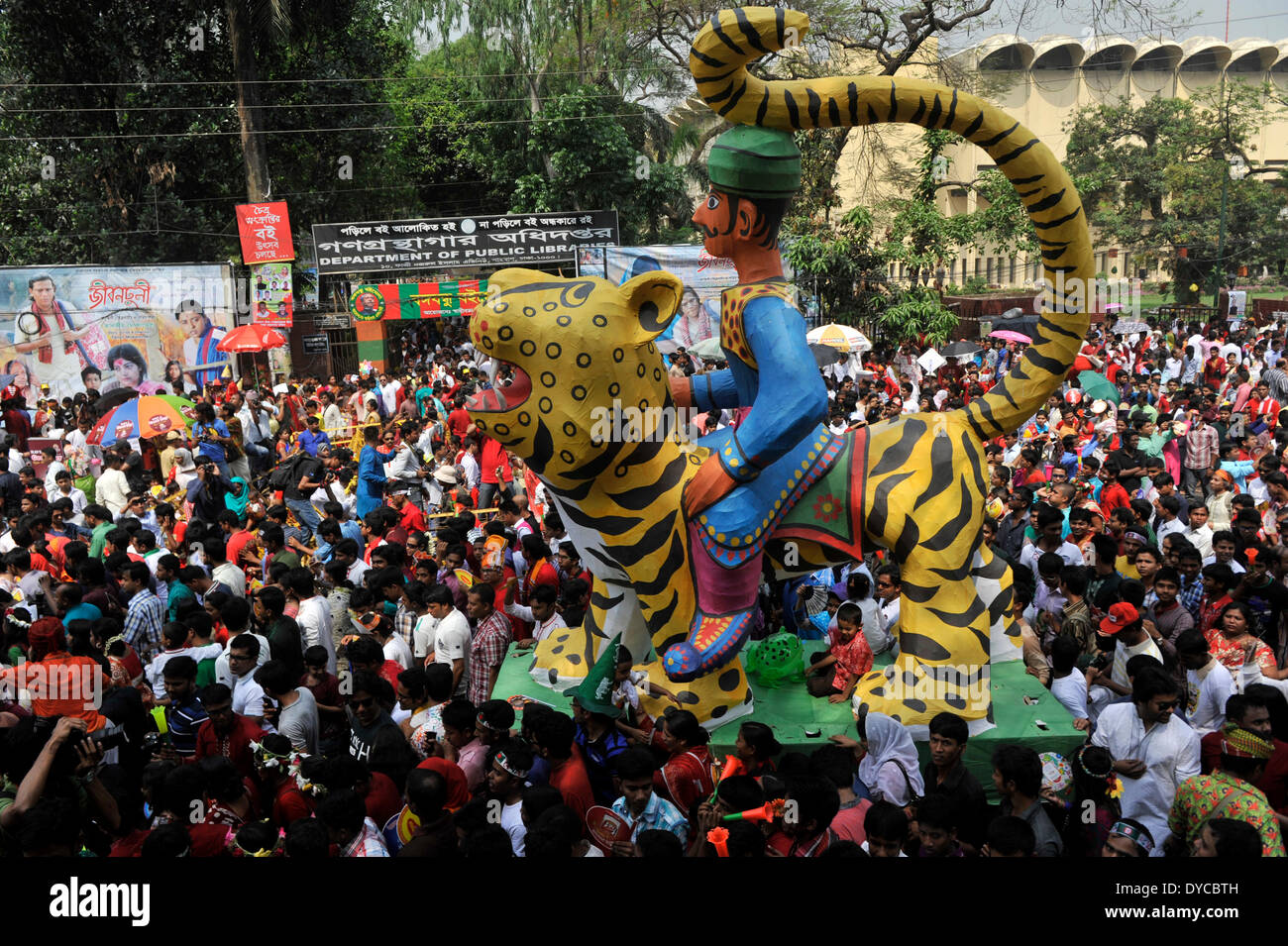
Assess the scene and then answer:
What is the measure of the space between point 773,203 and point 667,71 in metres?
A: 23.8

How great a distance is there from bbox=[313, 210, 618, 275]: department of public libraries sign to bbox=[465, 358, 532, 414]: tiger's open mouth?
1575cm

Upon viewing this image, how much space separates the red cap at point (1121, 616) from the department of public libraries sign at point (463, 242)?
16466mm

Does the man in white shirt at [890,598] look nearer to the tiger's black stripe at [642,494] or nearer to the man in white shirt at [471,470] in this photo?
the tiger's black stripe at [642,494]

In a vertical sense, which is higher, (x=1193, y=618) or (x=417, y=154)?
(x=417, y=154)

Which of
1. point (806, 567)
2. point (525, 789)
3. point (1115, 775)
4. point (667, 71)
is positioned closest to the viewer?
point (525, 789)

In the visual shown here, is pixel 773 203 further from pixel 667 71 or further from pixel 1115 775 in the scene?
pixel 667 71

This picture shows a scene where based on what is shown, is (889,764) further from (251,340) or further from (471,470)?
(251,340)

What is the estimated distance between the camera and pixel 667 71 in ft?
90.3

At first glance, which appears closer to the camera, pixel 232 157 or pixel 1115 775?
pixel 1115 775

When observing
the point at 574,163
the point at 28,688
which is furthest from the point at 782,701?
the point at 574,163

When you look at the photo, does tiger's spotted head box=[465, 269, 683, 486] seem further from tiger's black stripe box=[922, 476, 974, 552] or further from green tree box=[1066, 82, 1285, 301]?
green tree box=[1066, 82, 1285, 301]

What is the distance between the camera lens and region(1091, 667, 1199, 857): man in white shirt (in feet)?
15.0

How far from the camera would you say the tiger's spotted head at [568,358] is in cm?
528

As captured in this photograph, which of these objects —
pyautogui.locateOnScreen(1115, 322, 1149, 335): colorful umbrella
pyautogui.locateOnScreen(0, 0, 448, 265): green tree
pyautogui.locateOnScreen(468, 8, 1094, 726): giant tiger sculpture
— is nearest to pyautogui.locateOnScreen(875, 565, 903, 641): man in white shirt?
pyautogui.locateOnScreen(468, 8, 1094, 726): giant tiger sculpture
